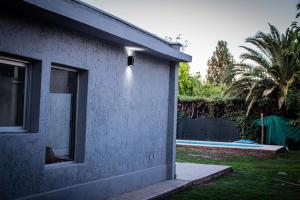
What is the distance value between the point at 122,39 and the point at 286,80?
18950mm

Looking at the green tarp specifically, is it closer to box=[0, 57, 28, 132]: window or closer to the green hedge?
the green hedge

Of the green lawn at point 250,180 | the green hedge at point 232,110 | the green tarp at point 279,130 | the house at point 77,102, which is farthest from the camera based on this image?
the green hedge at point 232,110

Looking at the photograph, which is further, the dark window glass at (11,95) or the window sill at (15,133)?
the dark window glass at (11,95)

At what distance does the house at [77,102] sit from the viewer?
269 inches

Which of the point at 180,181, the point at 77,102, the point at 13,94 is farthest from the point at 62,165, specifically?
the point at 180,181

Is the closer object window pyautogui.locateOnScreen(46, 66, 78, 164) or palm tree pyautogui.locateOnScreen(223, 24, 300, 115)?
window pyautogui.locateOnScreen(46, 66, 78, 164)

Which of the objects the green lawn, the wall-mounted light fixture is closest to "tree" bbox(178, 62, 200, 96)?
the green lawn

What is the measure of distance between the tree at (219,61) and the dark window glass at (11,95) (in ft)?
178

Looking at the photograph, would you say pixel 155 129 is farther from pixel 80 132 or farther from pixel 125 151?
pixel 80 132

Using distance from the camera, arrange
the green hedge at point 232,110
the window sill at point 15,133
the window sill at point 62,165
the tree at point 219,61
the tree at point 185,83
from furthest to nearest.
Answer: the tree at point 219,61 < the tree at point 185,83 < the green hedge at point 232,110 < the window sill at point 62,165 < the window sill at point 15,133

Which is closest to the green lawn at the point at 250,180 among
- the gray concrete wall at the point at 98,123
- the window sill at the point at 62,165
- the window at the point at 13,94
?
Result: the gray concrete wall at the point at 98,123

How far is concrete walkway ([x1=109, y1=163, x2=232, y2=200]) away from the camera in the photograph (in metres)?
9.70

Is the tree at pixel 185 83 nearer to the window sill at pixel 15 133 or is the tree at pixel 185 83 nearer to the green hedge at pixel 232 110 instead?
the green hedge at pixel 232 110

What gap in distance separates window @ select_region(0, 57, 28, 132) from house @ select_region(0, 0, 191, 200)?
0.05ft
